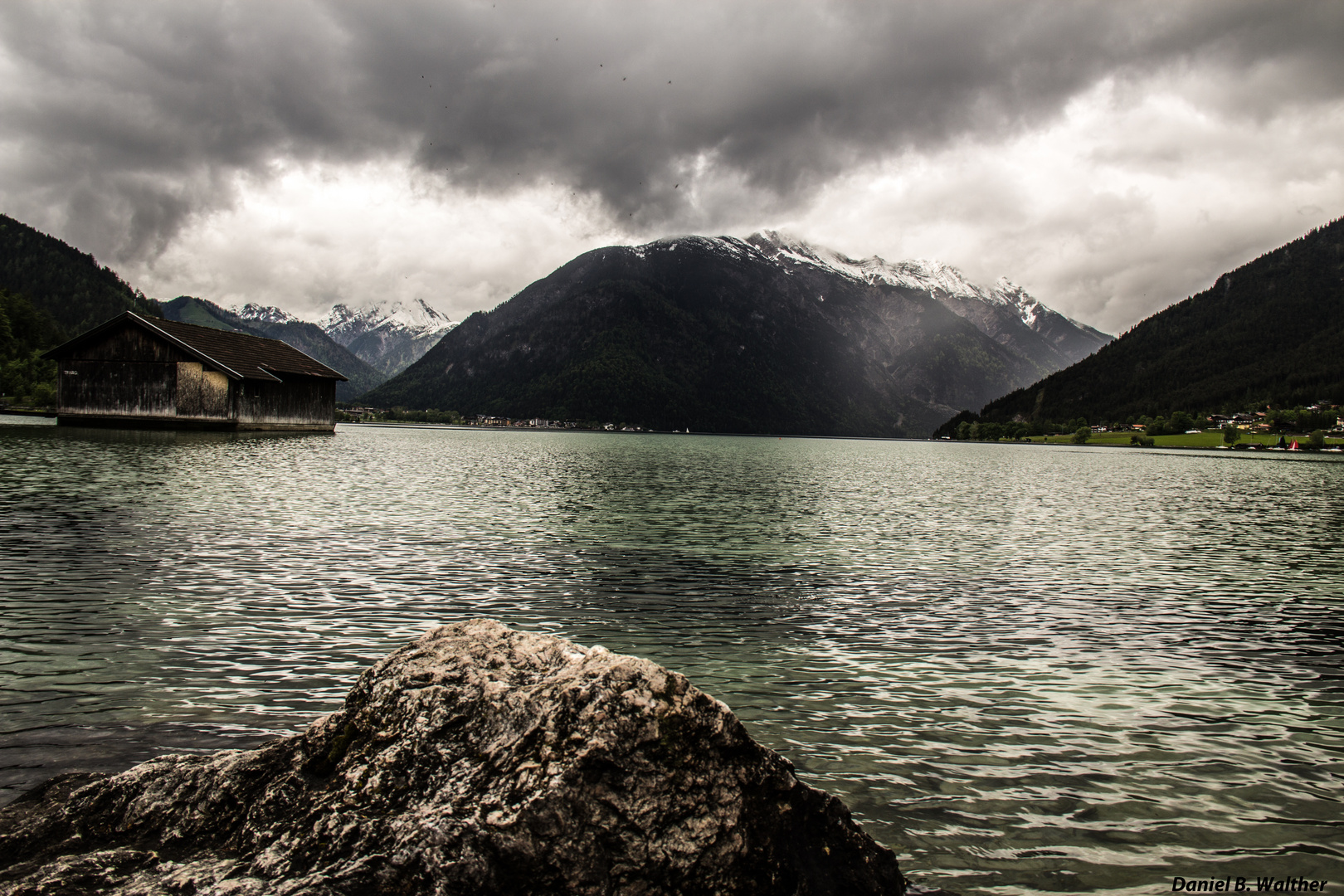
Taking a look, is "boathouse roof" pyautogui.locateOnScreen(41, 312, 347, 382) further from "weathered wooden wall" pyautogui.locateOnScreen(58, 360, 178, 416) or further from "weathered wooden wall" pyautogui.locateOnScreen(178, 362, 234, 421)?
"weathered wooden wall" pyautogui.locateOnScreen(58, 360, 178, 416)

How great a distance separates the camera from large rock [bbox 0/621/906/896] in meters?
3.63

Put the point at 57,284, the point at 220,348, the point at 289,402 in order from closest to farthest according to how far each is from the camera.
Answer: the point at 220,348 → the point at 289,402 → the point at 57,284

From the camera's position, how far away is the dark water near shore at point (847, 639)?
20.4ft

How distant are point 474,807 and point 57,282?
25041 centimetres

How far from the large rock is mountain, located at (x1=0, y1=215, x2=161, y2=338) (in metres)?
222

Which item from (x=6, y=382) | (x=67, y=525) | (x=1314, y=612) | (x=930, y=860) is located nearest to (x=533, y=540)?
(x=67, y=525)

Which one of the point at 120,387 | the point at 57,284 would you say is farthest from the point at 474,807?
the point at 57,284

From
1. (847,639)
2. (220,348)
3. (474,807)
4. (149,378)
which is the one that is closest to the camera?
(474,807)

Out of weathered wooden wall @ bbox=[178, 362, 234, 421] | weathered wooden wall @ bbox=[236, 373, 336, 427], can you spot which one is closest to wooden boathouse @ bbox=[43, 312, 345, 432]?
weathered wooden wall @ bbox=[178, 362, 234, 421]

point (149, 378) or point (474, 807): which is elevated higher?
point (149, 378)

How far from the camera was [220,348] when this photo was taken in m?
65.4

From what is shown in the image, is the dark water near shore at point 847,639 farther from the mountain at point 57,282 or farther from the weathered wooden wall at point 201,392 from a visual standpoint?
the mountain at point 57,282

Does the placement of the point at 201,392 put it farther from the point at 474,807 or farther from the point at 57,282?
the point at 57,282

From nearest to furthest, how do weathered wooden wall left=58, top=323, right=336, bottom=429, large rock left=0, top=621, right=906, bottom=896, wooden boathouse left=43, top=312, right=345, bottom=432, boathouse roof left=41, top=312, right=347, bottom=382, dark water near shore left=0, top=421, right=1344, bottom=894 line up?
large rock left=0, top=621, right=906, bottom=896
dark water near shore left=0, top=421, right=1344, bottom=894
boathouse roof left=41, top=312, right=347, bottom=382
wooden boathouse left=43, top=312, right=345, bottom=432
weathered wooden wall left=58, top=323, right=336, bottom=429
